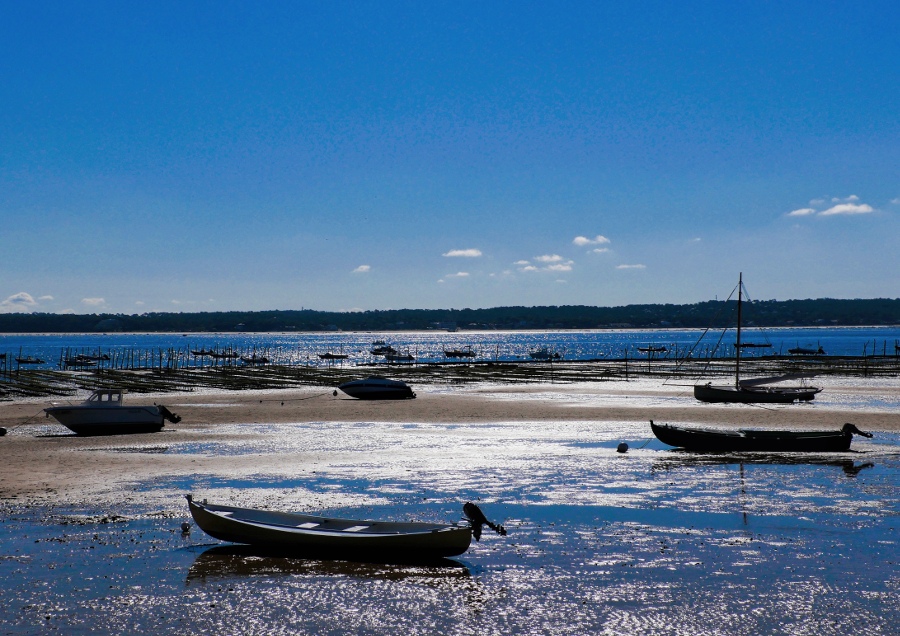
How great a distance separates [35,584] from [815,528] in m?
17.6

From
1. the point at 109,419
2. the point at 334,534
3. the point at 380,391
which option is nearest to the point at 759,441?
the point at 334,534

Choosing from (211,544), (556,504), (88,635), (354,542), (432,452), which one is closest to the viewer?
(88,635)

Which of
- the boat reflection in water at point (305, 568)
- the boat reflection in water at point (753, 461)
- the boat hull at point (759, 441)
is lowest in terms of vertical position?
the boat reflection in water at point (305, 568)

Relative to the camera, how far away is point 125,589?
544 inches

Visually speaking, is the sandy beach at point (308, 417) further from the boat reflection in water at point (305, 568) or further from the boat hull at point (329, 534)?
the boat reflection in water at point (305, 568)

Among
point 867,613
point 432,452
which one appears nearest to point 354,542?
point 867,613

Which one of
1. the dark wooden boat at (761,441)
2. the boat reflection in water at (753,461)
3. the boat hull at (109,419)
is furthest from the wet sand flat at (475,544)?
the boat hull at (109,419)

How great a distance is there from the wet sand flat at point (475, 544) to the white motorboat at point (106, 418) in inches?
49.0

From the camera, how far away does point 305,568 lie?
1529cm

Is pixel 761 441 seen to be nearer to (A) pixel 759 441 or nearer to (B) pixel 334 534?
(A) pixel 759 441

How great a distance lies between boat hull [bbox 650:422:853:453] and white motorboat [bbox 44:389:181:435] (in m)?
25.2

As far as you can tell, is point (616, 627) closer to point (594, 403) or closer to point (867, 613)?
point (867, 613)

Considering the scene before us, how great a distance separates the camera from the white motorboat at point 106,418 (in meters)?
36.2

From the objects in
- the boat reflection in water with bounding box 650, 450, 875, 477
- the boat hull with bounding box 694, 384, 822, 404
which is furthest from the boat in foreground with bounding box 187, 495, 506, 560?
the boat hull with bounding box 694, 384, 822, 404
